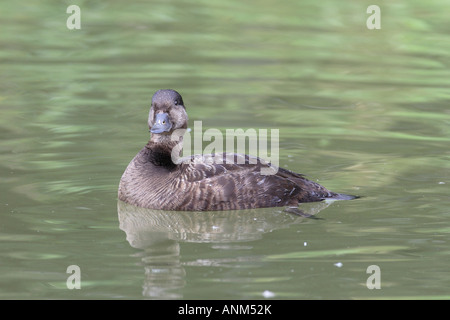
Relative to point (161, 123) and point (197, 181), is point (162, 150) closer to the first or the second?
point (161, 123)

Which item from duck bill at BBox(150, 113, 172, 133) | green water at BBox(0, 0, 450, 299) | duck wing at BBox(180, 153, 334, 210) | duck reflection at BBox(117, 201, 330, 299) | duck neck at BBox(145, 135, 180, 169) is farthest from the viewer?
duck neck at BBox(145, 135, 180, 169)

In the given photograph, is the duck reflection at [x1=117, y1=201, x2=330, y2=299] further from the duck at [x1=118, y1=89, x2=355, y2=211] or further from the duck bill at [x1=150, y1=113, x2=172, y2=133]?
the duck bill at [x1=150, y1=113, x2=172, y2=133]

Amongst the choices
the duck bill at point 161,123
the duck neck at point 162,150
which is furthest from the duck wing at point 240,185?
the duck bill at point 161,123

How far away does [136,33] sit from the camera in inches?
729

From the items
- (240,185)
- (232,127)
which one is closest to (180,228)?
(240,185)

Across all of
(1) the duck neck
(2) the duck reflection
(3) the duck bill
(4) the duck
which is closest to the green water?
(2) the duck reflection

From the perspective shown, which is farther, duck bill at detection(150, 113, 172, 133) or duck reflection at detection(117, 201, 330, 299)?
duck bill at detection(150, 113, 172, 133)

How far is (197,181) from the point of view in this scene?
9.32 metres

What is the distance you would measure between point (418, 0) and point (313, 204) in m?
12.6

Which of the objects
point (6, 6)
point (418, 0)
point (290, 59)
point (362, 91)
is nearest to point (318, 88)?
point (362, 91)

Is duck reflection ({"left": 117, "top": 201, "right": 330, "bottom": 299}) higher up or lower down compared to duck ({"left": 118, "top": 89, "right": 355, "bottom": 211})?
lower down

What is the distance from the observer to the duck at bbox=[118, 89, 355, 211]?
928cm

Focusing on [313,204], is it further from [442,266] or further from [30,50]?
[30,50]

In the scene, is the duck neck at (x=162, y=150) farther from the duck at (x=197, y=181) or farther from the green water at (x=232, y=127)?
the green water at (x=232, y=127)
